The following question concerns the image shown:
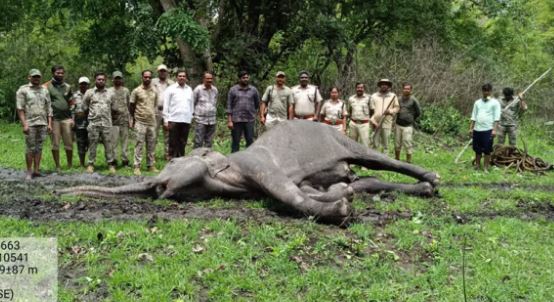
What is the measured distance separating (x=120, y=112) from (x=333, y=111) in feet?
13.7

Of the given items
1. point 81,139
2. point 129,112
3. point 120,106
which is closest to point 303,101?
point 129,112

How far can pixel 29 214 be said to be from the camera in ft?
19.4

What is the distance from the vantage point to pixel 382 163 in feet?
24.5

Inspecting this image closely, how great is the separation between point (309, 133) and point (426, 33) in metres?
14.2

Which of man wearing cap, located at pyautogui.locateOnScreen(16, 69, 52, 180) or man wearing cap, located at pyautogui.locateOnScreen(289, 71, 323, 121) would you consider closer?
man wearing cap, located at pyautogui.locateOnScreen(16, 69, 52, 180)

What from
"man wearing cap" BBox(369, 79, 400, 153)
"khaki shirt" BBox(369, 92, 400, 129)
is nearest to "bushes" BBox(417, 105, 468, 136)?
"man wearing cap" BBox(369, 79, 400, 153)

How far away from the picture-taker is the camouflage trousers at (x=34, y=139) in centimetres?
880

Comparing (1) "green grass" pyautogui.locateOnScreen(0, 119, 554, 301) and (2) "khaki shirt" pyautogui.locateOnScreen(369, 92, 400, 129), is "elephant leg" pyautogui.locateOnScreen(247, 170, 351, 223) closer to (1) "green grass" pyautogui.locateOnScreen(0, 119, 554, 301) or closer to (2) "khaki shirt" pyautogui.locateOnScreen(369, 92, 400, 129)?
(1) "green grass" pyautogui.locateOnScreen(0, 119, 554, 301)

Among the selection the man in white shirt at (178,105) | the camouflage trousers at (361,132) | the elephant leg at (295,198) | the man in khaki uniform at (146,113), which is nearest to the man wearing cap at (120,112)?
the man in khaki uniform at (146,113)

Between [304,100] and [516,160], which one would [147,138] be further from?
[516,160]

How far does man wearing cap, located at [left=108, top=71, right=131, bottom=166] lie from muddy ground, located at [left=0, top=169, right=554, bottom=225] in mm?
3064

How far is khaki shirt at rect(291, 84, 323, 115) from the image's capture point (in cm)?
970

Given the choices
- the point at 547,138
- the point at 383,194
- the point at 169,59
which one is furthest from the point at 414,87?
the point at 383,194

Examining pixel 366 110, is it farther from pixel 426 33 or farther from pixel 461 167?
pixel 426 33
